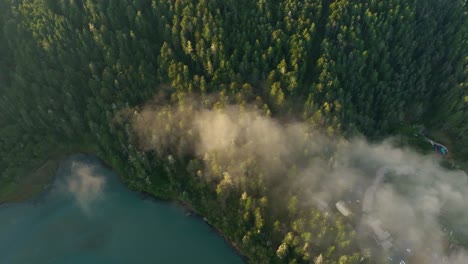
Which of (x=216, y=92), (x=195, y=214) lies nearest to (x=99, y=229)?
(x=195, y=214)

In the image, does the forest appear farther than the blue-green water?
Yes

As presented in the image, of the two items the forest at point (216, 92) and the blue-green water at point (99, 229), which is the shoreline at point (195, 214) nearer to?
the blue-green water at point (99, 229)

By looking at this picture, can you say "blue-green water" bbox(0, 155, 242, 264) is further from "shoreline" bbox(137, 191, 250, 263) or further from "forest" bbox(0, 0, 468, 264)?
"forest" bbox(0, 0, 468, 264)

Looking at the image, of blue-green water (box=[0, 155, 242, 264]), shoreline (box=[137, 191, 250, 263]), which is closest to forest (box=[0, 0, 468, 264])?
shoreline (box=[137, 191, 250, 263])

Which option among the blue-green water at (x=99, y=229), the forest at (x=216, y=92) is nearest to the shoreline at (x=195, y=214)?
the blue-green water at (x=99, y=229)

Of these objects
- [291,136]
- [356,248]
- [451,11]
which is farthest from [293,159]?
[451,11]
